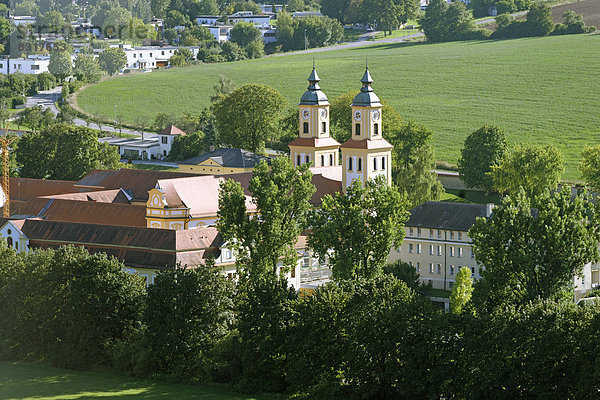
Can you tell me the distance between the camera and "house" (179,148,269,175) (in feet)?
409

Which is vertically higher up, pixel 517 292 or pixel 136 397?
pixel 517 292

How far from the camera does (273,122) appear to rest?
137m

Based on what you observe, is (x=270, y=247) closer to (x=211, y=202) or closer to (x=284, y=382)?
(x=284, y=382)

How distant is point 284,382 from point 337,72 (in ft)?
403

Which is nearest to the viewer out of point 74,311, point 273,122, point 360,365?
point 360,365

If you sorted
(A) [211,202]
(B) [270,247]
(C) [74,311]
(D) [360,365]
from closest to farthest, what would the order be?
(D) [360,365]
(C) [74,311]
(B) [270,247]
(A) [211,202]

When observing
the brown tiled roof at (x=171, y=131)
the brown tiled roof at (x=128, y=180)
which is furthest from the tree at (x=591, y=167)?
the brown tiled roof at (x=171, y=131)

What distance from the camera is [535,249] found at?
226 ft

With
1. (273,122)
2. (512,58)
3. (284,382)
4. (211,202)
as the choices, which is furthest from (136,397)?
(512,58)

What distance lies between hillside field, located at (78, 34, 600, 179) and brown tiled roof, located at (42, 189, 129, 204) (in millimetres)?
43538

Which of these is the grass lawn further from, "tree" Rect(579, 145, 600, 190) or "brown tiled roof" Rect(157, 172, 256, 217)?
"tree" Rect(579, 145, 600, 190)

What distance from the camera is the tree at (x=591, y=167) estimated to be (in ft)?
368

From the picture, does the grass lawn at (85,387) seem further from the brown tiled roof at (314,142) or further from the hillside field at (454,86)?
the hillside field at (454,86)

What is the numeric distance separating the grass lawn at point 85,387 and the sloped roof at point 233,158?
188ft
